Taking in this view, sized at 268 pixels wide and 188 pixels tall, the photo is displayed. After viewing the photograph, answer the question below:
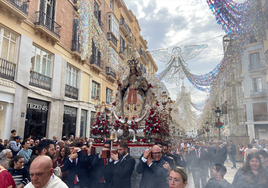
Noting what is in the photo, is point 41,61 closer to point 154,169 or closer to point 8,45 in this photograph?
point 8,45

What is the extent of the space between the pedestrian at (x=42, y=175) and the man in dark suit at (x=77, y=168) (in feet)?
8.18

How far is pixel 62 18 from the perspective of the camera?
16.0 meters

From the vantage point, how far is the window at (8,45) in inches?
431

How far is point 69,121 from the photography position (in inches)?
661

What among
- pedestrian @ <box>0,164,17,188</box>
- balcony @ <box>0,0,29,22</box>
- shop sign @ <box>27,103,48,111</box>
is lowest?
pedestrian @ <box>0,164,17,188</box>

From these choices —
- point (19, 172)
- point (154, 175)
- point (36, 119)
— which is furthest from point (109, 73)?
point (154, 175)

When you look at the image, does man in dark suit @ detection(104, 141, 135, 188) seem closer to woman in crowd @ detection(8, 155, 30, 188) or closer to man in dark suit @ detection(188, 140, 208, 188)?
woman in crowd @ detection(8, 155, 30, 188)

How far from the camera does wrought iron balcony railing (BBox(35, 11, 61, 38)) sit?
43.7 ft

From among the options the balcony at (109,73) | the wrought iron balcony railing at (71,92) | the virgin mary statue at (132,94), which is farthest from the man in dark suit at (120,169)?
the balcony at (109,73)

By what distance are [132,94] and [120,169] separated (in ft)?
13.6

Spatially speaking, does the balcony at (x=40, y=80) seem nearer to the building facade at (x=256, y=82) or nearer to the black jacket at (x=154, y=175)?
the black jacket at (x=154, y=175)

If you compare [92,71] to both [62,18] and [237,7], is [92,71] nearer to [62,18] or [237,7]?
[62,18]

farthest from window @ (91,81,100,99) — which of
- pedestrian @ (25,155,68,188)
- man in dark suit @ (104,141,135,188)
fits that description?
pedestrian @ (25,155,68,188)

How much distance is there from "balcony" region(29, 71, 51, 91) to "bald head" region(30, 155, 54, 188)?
39.0 ft
